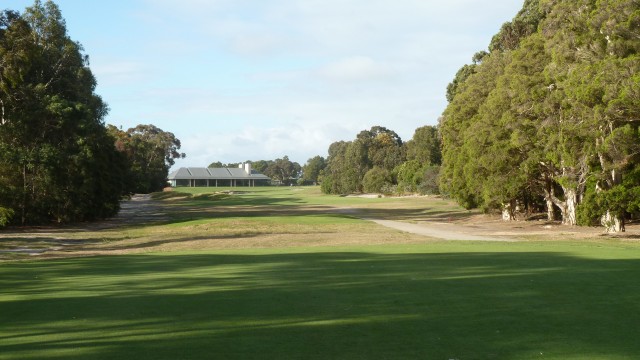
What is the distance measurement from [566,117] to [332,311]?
28.5 metres

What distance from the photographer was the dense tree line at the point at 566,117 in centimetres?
3070

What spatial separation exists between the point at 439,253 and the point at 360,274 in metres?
7.54

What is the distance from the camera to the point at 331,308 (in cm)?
1177

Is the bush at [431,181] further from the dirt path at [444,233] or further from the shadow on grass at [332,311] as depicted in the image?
the shadow on grass at [332,311]

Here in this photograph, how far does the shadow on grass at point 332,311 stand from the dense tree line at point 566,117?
14218 millimetres

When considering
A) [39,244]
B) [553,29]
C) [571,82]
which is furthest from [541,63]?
[39,244]

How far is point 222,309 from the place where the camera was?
1176 centimetres

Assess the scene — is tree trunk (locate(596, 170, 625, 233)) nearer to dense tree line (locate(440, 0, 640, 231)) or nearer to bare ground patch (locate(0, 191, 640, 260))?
dense tree line (locate(440, 0, 640, 231))

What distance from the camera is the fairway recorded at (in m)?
8.65

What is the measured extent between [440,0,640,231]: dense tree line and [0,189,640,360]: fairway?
10756 mm

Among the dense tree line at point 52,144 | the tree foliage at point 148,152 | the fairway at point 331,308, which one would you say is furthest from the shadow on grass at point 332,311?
the tree foliage at point 148,152

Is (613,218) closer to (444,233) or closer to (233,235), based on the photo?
(444,233)

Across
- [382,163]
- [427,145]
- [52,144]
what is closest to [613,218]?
[52,144]

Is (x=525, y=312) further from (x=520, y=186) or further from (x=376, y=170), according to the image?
(x=376, y=170)
